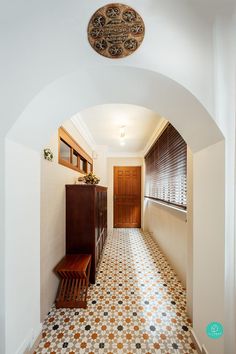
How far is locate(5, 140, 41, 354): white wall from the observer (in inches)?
38.1

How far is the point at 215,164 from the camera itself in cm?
103

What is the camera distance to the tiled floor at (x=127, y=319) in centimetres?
129

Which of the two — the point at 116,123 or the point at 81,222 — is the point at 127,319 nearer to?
the point at 81,222

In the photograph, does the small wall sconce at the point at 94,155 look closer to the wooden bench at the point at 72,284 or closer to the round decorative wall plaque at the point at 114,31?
the wooden bench at the point at 72,284

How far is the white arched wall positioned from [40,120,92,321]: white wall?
308mm

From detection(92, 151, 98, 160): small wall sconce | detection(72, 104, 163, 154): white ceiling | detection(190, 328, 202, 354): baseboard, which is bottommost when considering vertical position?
detection(190, 328, 202, 354): baseboard

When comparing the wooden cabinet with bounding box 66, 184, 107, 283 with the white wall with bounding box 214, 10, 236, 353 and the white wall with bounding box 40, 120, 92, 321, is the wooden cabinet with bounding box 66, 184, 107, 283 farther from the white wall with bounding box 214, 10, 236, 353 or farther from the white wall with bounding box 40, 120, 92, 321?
the white wall with bounding box 214, 10, 236, 353

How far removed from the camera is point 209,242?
109cm

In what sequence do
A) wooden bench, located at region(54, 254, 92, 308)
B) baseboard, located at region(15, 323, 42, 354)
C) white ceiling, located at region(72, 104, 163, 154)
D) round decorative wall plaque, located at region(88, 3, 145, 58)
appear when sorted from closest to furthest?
round decorative wall plaque, located at region(88, 3, 145, 58), baseboard, located at region(15, 323, 42, 354), wooden bench, located at region(54, 254, 92, 308), white ceiling, located at region(72, 104, 163, 154)

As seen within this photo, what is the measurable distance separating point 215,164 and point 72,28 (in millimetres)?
1197

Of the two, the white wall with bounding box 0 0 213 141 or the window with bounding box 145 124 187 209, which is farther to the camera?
the window with bounding box 145 124 187 209

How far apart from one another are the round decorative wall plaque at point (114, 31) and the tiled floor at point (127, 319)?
215 centimetres

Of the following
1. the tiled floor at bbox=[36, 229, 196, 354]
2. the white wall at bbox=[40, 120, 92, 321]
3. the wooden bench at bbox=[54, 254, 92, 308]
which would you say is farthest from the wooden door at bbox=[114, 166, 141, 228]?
the wooden bench at bbox=[54, 254, 92, 308]

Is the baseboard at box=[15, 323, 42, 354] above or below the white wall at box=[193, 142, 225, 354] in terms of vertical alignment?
below
